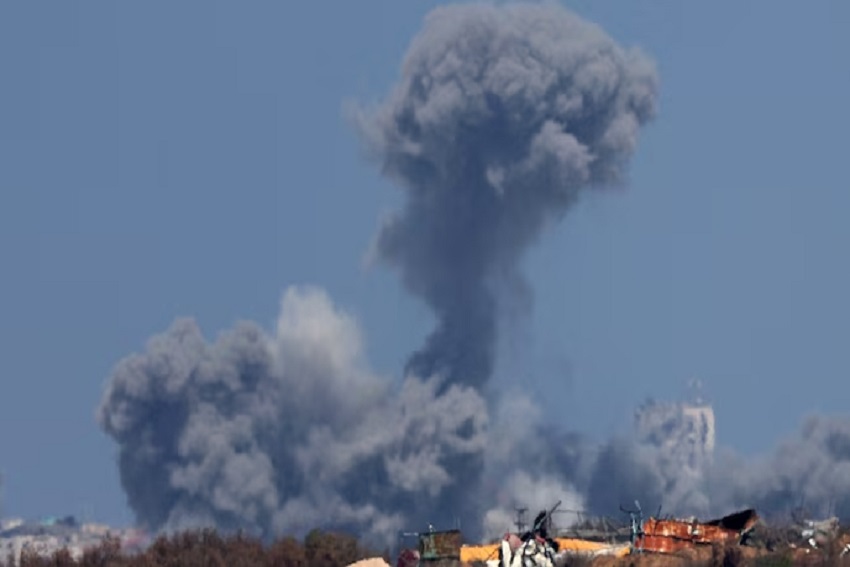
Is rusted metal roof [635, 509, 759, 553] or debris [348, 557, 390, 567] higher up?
rusted metal roof [635, 509, 759, 553]

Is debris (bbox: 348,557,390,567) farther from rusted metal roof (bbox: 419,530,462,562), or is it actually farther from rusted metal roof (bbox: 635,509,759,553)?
rusted metal roof (bbox: 635,509,759,553)

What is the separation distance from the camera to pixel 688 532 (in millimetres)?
100312

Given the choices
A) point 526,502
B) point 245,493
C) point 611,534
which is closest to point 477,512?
point 526,502

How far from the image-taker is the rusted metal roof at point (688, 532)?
99312 millimetres

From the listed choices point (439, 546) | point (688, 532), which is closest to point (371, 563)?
point (439, 546)

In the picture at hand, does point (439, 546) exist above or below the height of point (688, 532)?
above

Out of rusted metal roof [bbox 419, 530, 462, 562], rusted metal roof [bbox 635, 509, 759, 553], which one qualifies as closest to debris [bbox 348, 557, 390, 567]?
rusted metal roof [bbox 419, 530, 462, 562]

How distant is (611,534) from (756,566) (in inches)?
865

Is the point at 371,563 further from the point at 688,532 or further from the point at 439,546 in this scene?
the point at 688,532

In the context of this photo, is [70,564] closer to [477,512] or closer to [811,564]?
[811,564]

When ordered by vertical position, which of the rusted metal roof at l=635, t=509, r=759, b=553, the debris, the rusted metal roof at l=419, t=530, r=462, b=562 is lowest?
the debris

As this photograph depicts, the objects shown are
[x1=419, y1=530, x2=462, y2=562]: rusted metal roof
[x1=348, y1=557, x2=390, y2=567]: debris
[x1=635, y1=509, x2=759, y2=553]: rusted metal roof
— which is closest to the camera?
[x1=348, y1=557, x2=390, y2=567]: debris

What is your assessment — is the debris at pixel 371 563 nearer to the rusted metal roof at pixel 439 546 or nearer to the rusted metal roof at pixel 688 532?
the rusted metal roof at pixel 439 546

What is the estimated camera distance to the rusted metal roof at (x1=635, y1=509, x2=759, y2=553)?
9931 cm
